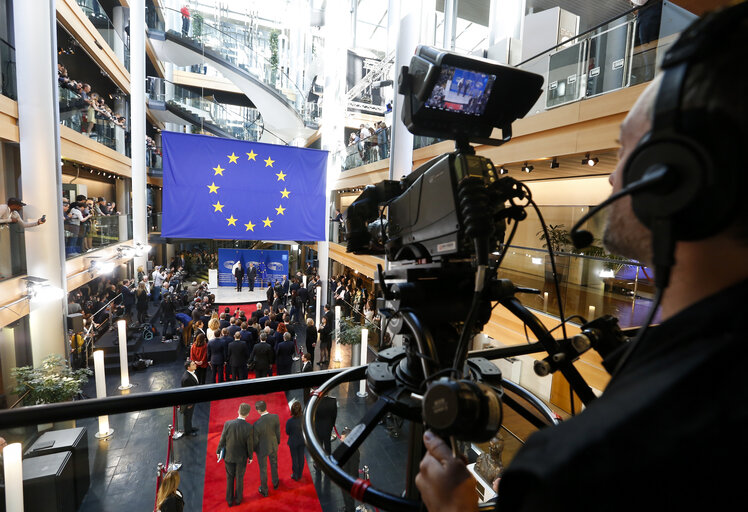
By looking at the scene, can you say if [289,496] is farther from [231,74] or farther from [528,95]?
[231,74]

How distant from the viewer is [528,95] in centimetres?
106

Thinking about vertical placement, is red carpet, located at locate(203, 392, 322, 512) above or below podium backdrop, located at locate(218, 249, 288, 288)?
below

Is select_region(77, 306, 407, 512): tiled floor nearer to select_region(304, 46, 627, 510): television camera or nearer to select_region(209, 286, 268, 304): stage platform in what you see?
select_region(304, 46, 627, 510): television camera

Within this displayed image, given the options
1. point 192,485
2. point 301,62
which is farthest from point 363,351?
point 301,62

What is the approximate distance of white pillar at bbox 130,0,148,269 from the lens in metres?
13.0

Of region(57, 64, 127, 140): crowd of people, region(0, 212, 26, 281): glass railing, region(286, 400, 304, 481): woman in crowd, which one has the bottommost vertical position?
region(286, 400, 304, 481): woman in crowd

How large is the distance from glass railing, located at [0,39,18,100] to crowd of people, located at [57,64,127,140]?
5.54ft

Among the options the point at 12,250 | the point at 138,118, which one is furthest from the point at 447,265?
the point at 138,118

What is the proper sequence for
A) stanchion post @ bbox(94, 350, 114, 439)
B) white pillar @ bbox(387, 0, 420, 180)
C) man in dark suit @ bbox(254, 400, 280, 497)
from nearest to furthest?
man in dark suit @ bbox(254, 400, 280, 497), stanchion post @ bbox(94, 350, 114, 439), white pillar @ bbox(387, 0, 420, 180)

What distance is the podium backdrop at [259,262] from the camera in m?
16.8

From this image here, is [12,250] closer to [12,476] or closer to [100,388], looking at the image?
[100,388]

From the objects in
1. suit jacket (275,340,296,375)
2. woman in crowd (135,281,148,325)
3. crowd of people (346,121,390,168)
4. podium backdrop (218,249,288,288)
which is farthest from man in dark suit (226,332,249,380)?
podium backdrop (218,249,288,288)

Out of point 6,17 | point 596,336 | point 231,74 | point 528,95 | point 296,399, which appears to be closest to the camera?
point 596,336

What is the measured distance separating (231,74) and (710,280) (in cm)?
1893
